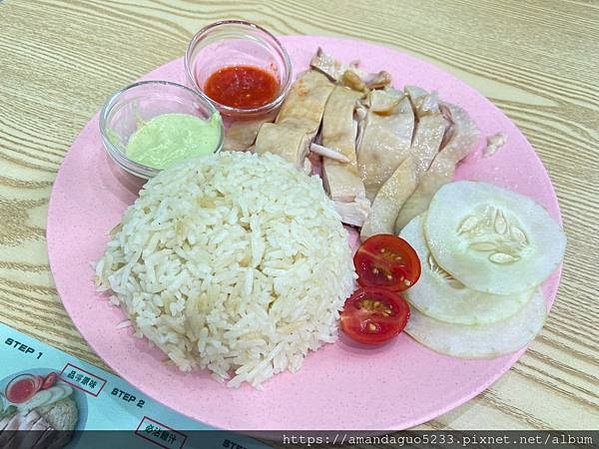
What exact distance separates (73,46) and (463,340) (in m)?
2.80

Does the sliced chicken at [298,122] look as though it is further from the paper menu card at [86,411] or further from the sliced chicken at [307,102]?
the paper menu card at [86,411]

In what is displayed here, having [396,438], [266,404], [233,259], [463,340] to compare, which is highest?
[233,259]

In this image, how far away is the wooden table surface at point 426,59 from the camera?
2434mm

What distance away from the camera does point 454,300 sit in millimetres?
2309

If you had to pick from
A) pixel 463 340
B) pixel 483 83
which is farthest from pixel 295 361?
pixel 483 83

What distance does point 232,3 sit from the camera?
395 centimetres

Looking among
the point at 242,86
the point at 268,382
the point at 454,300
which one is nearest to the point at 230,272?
the point at 268,382

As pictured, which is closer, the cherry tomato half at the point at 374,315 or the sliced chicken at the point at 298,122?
the cherry tomato half at the point at 374,315

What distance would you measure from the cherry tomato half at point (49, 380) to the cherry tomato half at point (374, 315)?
45.3 inches

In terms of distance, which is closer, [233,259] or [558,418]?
[233,259]

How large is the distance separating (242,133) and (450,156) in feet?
3.35

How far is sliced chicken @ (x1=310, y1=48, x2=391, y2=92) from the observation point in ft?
10.0

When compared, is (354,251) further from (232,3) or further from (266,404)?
(232,3)

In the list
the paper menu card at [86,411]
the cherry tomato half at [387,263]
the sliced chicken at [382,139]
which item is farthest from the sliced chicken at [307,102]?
the paper menu card at [86,411]
